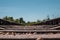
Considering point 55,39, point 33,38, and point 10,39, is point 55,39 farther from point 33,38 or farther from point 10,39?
point 10,39

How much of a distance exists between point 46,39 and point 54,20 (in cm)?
1053

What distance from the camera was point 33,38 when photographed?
4.81 ft

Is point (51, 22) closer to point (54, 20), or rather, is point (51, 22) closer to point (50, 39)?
point (54, 20)

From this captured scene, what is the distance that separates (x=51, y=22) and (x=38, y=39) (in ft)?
35.6

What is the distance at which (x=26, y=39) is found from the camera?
58.1 inches

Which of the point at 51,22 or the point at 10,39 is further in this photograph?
the point at 51,22

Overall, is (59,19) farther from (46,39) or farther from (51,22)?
(46,39)


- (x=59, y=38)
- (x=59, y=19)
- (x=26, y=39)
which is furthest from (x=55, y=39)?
(x=59, y=19)

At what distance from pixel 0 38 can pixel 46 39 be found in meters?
0.44

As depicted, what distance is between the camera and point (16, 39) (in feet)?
4.82

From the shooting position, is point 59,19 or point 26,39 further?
point 59,19

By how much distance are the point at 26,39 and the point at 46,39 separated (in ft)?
0.63

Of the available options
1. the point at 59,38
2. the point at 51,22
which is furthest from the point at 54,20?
the point at 59,38

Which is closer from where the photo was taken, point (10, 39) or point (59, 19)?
point (10, 39)
